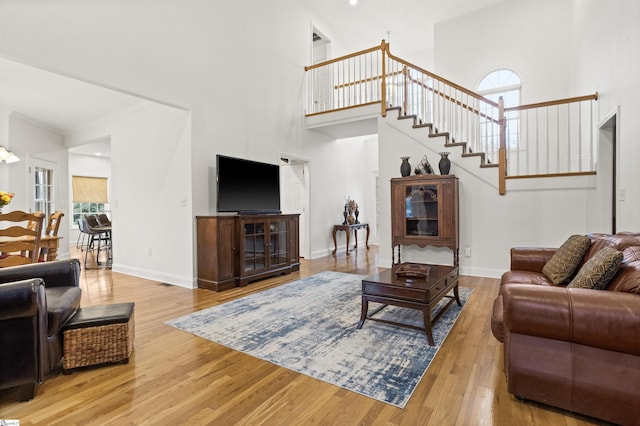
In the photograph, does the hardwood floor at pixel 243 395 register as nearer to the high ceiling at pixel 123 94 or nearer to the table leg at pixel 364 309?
the table leg at pixel 364 309

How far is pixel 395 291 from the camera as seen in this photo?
2.50 metres

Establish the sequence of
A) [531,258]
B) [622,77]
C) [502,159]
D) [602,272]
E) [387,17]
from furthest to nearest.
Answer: [387,17], [502,159], [622,77], [531,258], [602,272]

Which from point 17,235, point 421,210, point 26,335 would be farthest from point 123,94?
point 421,210

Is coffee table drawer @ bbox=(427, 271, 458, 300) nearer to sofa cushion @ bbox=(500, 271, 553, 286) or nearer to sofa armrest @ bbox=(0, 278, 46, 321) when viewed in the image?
sofa cushion @ bbox=(500, 271, 553, 286)

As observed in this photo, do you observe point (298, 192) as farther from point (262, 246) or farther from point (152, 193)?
point (152, 193)

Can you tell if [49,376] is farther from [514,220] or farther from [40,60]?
[514,220]

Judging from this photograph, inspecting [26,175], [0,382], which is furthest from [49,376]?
[26,175]

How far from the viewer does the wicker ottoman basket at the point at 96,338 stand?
6.69 feet

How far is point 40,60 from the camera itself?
2807 mm

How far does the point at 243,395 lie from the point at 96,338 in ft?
3.59

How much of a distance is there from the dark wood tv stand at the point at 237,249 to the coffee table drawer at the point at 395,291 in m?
2.22

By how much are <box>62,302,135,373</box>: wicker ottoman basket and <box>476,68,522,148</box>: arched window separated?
685cm

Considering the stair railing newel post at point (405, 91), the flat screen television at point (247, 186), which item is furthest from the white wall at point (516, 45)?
the flat screen television at point (247, 186)

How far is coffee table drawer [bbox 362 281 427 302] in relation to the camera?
7.89 ft
